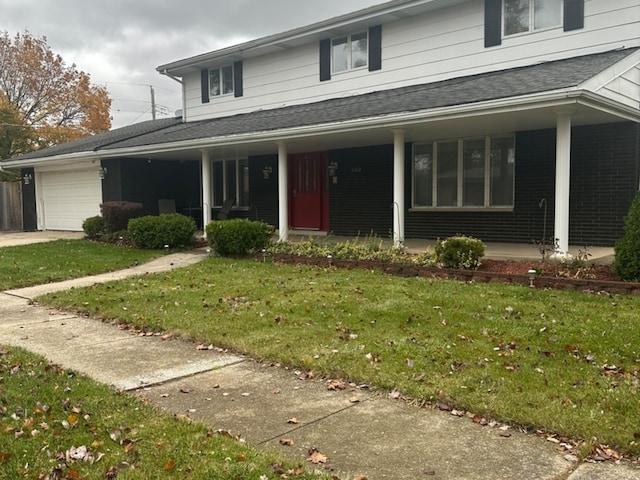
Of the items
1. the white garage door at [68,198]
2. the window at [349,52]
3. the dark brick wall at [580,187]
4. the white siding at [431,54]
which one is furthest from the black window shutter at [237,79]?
the dark brick wall at [580,187]

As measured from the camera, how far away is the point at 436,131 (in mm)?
11266

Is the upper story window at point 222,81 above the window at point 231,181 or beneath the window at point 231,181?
above

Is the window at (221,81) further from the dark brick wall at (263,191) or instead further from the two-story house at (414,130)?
the dark brick wall at (263,191)

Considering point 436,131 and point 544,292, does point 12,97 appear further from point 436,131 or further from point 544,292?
point 544,292

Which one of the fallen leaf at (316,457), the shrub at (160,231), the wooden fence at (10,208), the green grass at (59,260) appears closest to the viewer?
the fallen leaf at (316,457)

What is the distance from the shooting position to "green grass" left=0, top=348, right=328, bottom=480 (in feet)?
9.84

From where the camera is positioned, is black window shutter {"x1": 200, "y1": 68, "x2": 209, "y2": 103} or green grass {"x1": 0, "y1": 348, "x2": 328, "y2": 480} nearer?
green grass {"x1": 0, "y1": 348, "x2": 328, "y2": 480}

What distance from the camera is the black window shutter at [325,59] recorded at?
48.4 ft

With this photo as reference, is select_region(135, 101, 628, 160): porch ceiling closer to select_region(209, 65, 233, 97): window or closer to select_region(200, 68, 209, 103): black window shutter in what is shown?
select_region(209, 65, 233, 97): window

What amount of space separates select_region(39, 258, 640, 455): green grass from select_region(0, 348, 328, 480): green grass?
4.86 feet

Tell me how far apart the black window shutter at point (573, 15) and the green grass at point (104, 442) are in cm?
1058

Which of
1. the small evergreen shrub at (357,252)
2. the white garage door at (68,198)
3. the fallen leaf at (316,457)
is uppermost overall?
the white garage door at (68,198)

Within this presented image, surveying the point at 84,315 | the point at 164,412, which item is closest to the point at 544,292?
the point at 164,412

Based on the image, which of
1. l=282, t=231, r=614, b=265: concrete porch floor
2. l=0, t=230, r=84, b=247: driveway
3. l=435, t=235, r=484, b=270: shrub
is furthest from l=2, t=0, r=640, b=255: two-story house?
l=435, t=235, r=484, b=270: shrub
